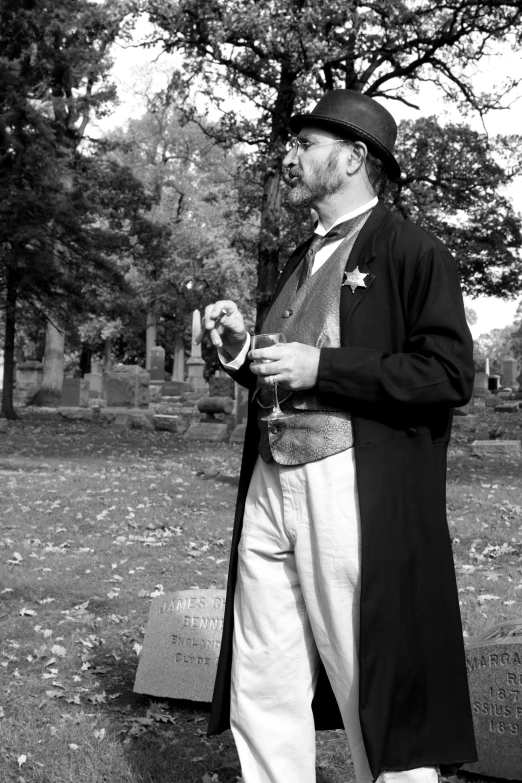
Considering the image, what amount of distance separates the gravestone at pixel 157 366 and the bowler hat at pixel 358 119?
127ft

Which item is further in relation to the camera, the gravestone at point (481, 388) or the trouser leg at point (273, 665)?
the gravestone at point (481, 388)

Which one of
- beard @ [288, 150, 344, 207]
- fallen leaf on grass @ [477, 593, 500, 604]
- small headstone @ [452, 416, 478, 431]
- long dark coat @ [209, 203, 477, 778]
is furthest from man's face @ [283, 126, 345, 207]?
small headstone @ [452, 416, 478, 431]

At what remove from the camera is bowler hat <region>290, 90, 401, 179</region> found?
8.66ft

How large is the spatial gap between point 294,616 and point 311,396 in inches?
23.6

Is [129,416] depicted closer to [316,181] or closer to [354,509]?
[316,181]

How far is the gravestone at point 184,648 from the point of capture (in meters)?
4.36

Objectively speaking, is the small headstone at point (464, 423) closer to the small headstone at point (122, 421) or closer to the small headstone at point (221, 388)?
the small headstone at point (221, 388)

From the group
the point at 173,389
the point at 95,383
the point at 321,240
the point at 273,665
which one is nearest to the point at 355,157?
the point at 321,240

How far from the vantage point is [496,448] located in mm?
14719

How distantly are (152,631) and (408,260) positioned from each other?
2663mm

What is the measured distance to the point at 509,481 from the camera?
37.5 ft

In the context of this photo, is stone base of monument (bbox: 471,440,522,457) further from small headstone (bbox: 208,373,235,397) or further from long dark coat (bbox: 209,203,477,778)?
long dark coat (bbox: 209,203,477,778)

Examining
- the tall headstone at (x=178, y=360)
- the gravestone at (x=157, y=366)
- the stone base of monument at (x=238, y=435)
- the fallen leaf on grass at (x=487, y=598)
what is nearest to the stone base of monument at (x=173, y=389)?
the gravestone at (x=157, y=366)

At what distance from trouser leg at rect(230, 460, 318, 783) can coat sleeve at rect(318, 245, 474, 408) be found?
38 centimetres
